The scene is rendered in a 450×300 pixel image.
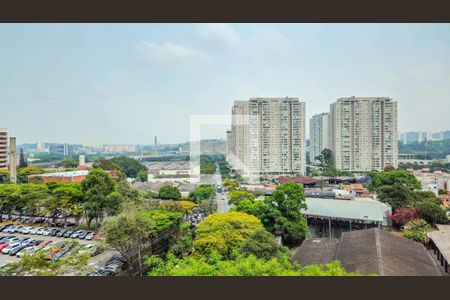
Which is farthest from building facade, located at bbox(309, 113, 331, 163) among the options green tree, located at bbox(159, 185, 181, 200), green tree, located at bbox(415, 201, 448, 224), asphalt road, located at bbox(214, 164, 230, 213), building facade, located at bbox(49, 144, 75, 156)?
building facade, located at bbox(49, 144, 75, 156)

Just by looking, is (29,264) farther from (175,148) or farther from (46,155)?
(46,155)

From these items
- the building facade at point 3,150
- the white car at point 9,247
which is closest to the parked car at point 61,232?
the white car at point 9,247

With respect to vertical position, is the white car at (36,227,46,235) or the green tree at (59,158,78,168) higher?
the green tree at (59,158,78,168)

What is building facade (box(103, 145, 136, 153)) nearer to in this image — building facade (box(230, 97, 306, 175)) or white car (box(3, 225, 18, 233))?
white car (box(3, 225, 18, 233))

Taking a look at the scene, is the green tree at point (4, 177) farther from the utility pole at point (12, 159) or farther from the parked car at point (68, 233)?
the parked car at point (68, 233)

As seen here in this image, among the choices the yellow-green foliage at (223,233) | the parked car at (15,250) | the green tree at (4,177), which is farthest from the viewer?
the green tree at (4,177)

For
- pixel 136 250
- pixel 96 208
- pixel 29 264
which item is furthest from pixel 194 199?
pixel 29 264
